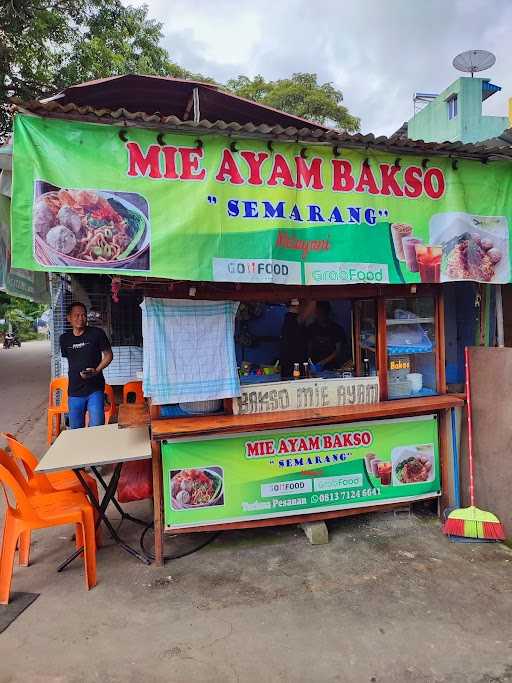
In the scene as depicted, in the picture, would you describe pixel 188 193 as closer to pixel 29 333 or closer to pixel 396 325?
pixel 396 325

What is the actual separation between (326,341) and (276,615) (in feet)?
10.5

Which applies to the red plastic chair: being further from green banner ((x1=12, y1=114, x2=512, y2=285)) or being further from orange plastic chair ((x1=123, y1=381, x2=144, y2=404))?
green banner ((x1=12, y1=114, x2=512, y2=285))

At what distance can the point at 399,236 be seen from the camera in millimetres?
3986

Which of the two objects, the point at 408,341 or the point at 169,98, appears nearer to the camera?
the point at 408,341

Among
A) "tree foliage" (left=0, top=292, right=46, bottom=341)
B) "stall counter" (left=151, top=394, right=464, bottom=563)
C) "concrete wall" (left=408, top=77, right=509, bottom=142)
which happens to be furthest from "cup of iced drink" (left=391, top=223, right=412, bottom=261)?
"tree foliage" (left=0, top=292, right=46, bottom=341)

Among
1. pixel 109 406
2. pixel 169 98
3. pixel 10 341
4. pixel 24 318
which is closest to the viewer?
pixel 169 98

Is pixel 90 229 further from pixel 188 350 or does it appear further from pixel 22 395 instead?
pixel 22 395

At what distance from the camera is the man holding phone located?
4941mm

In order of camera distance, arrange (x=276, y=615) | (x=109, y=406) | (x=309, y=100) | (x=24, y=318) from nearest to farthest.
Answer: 1. (x=276, y=615)
2. (x=109, y=406)
3. (x=309, y=100)
4. (x=24, y=318)

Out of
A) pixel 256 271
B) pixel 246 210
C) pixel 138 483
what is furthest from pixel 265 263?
pixel 138 483

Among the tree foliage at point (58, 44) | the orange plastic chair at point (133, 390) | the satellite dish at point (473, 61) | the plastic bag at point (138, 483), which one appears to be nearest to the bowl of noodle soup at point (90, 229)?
the plastic bag at point (138, 483)

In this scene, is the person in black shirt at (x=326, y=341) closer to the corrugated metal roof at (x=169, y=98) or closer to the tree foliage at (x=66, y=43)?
the corrugated metal roof at (x=169, y=98)

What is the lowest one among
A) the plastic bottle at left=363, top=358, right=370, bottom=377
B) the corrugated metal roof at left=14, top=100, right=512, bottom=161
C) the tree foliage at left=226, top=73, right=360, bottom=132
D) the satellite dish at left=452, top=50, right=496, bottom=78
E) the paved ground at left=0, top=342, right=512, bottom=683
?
the paved ground at left=0, top=342, right=512, bottom=683

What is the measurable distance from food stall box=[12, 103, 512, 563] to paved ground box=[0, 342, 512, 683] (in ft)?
1.22
